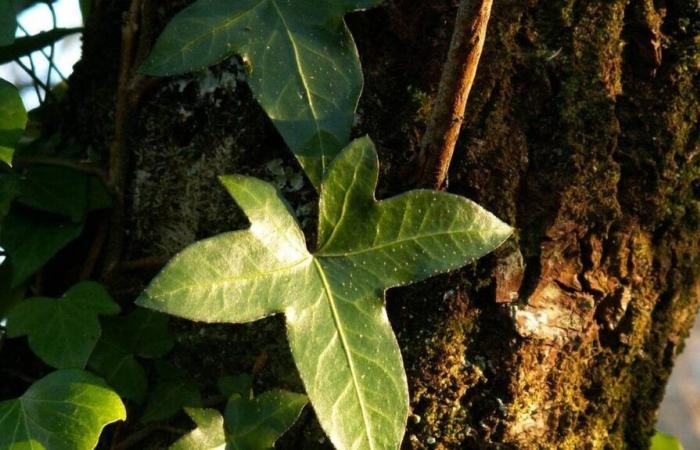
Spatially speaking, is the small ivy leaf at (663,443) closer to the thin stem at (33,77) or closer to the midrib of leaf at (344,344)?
the midrib of leaf at (344,344)

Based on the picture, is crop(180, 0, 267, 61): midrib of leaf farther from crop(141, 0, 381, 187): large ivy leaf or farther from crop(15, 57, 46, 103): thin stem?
crop(15, 57, 46, 103): thin stem

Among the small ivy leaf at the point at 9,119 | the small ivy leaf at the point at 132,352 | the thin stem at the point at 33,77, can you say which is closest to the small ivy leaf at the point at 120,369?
the small ivy leaf at the point at 132,352

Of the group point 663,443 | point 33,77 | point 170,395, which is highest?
point 33,77

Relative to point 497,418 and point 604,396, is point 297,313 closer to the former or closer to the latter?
point 497,418

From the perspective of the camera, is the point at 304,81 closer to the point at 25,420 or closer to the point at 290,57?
the point at 290,57

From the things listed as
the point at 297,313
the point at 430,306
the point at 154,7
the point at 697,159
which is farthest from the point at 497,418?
the point at 154,7

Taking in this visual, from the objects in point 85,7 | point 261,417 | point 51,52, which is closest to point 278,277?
point 261,417
